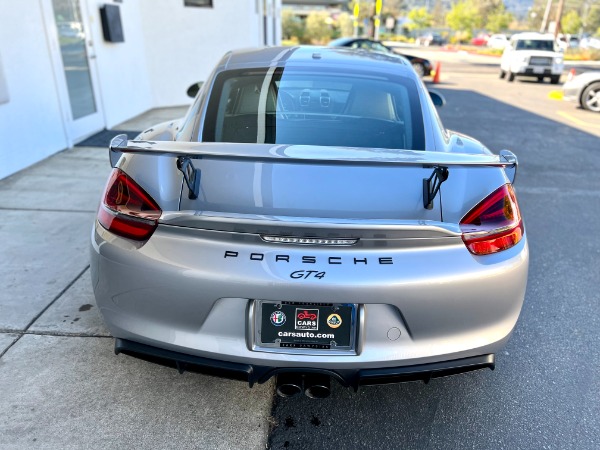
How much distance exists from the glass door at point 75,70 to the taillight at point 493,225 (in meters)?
6.29

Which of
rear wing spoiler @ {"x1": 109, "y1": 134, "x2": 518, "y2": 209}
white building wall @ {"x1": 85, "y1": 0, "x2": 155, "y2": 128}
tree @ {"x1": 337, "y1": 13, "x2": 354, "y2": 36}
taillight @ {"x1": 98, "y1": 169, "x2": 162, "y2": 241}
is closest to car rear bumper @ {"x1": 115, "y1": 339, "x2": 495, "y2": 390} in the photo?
taillight @ {"x1": 98, "y1": 169, "x2": 162, "y2": 241}

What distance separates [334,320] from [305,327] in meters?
0.12

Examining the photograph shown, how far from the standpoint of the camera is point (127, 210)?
194 centimetres

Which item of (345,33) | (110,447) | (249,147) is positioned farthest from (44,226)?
(345,33)

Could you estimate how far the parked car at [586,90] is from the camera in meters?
11.1

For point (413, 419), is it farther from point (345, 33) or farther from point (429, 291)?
point (345, 33)

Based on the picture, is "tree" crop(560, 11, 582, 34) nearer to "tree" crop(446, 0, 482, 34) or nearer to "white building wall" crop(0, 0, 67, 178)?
"tree" crop(446, 0, 482, 34)

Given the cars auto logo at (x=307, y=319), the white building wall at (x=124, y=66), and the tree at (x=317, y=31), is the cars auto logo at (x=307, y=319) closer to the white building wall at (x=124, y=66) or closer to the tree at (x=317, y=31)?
the white building wall at (x=124, y=66)

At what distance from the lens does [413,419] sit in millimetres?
2240

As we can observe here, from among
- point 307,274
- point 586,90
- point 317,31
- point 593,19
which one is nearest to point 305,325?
point 307,274

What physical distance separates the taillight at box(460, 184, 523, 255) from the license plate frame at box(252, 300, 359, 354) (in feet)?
1.77

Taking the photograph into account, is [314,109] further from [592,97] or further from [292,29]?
[292,29]

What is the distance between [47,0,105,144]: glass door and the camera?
652cm

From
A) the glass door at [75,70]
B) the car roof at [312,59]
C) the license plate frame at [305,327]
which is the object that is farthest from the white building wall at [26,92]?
the license plate frame at [305,327]
